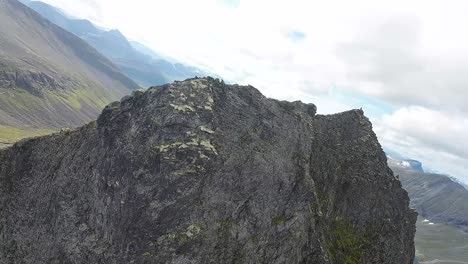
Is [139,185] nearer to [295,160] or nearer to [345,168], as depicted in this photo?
[295,160]

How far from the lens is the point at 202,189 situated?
43844 mm

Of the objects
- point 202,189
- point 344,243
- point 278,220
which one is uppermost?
point 202,189

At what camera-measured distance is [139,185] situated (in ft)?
141

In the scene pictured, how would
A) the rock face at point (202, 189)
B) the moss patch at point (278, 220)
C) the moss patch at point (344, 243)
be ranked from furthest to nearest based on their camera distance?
1. the moss patch at point (344, 243)
2. the moss patch at point (278, 220)
3. the rock face at point (202, 189)

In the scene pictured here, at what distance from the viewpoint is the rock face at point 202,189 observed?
42688mm

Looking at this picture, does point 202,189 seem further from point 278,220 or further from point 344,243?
point 344,243

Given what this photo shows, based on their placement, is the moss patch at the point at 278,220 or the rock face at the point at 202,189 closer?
the rock face at the point at 202,189

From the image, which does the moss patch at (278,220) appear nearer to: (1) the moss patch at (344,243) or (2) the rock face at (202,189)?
(2) the rock face at (202,189)

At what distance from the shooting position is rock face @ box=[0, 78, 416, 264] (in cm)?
4269

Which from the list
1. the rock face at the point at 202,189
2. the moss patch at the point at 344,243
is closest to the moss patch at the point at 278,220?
the rock face at the point at 202,189

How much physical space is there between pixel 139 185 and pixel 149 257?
271 inches

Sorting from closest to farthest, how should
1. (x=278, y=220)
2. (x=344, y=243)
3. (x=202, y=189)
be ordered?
(x=202, y=189), (x=278, y=220), (x=344, y=243)

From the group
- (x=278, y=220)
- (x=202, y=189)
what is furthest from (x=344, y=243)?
(x=202, y=189)

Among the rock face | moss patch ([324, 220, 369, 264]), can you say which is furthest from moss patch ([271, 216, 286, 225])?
moss patch ([324, 220, 369, 264])
